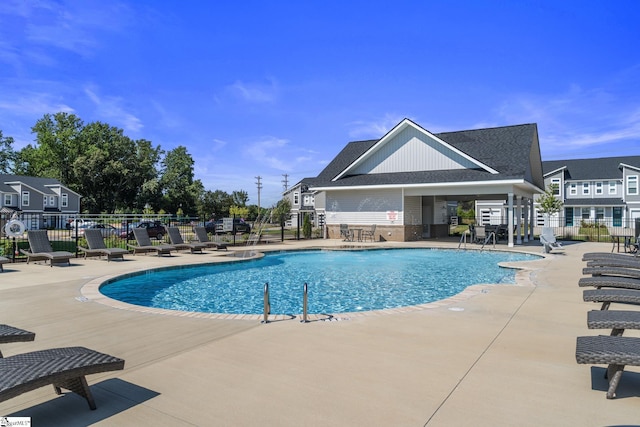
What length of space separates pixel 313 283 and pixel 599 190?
139ft

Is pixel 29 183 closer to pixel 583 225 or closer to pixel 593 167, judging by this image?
pixel 583 225

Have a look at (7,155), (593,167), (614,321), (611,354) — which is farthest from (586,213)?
(7,155)

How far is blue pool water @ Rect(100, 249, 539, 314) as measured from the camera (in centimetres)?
883

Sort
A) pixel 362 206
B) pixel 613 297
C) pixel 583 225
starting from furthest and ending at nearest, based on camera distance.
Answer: pixel 583 225
pixel 362 206
pixel 613 297

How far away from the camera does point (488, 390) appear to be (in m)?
3.56

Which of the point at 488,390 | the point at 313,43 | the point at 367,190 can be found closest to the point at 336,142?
the point at 367,190

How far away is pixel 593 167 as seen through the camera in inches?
1711

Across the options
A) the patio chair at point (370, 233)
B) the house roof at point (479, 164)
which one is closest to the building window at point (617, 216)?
the house roof at point (479, 164)

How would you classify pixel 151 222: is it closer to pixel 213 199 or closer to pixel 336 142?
pixel 336 142

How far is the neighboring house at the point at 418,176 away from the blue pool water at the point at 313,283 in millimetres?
6412

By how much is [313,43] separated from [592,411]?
16.3 m

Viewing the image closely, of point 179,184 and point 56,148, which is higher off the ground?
point 56,148

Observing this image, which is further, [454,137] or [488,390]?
[454,137]

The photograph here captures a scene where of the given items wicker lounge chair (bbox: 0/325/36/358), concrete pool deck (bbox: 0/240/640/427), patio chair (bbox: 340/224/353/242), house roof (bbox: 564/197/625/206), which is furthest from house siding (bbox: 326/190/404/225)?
house roof (bbox: 564/197/625/206)
